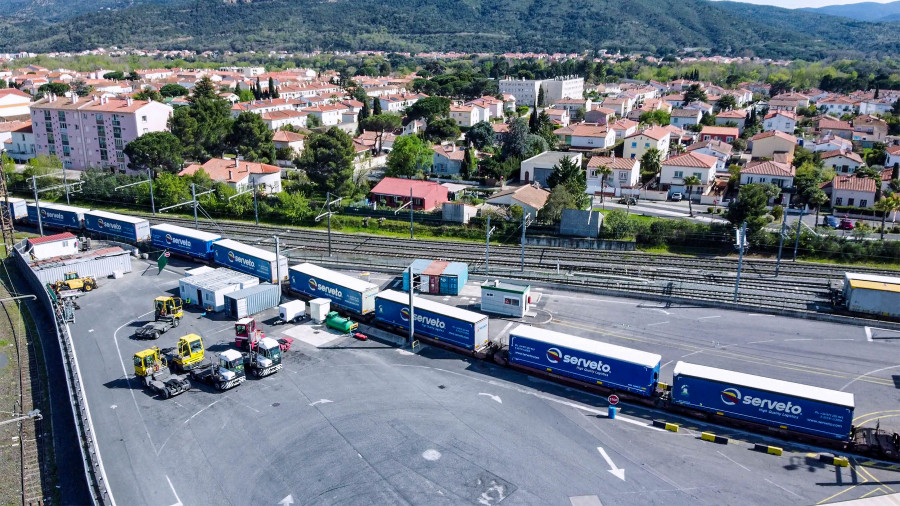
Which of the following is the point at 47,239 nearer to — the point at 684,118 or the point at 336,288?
the point at 336,288

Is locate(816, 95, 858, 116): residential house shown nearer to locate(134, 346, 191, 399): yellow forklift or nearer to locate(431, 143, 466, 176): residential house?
locate(431, 143, 466, 176): residential house

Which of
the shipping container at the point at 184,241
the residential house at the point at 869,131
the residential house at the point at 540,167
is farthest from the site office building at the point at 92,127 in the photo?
the residential house at the point at 869,131

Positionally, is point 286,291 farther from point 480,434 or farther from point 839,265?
point 839,265

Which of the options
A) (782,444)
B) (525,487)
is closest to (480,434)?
(525,487)

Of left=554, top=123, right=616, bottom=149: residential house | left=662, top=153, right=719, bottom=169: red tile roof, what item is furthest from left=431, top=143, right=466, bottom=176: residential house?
Result: left=662, top=153, right=719, bottom=169: red tile roof

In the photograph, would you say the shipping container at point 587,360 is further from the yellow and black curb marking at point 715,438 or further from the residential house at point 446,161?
the residential house at point 446,161

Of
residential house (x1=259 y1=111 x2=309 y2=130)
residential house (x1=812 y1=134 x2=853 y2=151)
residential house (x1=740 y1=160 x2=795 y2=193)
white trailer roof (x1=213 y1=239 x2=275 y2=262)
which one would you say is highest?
residential house (x1=259 y1=111 x2=309 y2=130)
